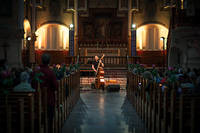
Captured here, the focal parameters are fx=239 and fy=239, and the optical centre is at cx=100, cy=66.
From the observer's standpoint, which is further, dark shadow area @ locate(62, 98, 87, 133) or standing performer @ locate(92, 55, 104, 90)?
standing performer @ locate(92, 55, 104, 90)

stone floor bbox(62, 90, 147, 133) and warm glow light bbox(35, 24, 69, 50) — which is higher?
warm glow light bbox(35, 24, 69, 50)

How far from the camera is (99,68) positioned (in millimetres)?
12133

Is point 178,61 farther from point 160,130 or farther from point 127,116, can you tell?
point 160,130

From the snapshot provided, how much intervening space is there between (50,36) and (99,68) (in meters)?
10.9

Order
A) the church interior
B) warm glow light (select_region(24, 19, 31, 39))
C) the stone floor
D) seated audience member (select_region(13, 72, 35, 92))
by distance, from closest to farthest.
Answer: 1. the church interior
2. seated audience member (select_region(13, 72, 35, 92))
3. the stone floor
4. warm glow light (select_region(24, 19, 31, 39))

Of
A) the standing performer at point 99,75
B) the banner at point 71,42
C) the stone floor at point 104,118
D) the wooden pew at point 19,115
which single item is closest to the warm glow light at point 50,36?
the banner at point 71,42

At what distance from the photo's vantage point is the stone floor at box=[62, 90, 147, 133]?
5461 millimetres

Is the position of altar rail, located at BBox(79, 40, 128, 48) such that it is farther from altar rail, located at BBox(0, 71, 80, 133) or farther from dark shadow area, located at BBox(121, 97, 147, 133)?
altar rail, located at BBox(0, 71, 80, 133)

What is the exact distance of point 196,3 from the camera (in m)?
13.4

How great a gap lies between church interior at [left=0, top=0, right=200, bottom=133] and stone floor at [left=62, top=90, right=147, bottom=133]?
0.02m

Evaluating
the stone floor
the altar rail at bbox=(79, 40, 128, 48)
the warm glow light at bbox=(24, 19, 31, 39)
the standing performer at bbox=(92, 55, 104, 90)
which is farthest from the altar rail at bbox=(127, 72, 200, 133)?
the warm glow light at bbox=(24, 19, 31, 39)

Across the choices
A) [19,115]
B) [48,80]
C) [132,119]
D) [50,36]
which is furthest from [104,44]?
[19,115]

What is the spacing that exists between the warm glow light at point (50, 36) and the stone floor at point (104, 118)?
1346 centimetres

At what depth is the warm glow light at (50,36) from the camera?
21.6m
